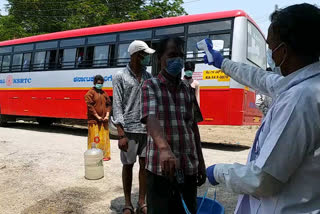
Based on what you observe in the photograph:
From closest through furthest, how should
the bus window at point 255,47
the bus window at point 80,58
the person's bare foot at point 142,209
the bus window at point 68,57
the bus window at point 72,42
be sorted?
the person's bare foot at point 142,209, the bus window at point 255,47, the bus window at point 80,58, the bus window at point 72,42, the bus window at point 68,57

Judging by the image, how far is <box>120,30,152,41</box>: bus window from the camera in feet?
27.6

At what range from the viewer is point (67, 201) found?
353 cm

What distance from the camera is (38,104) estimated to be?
10.8m

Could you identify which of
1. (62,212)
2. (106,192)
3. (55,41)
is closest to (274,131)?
(62,212)

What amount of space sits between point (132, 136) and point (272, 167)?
2.01m

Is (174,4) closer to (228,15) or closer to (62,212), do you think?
(228,15)

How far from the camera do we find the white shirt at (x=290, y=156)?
0.99m

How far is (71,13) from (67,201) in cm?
1668

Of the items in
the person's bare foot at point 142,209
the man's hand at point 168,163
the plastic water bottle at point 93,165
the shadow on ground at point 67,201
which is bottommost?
the shadow on ground at point 67,201

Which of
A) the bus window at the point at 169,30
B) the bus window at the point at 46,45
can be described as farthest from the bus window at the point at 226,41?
the bus window at the point at 46,45

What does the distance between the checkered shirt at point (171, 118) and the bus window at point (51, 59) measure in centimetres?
910

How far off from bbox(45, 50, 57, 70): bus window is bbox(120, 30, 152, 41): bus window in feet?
9.66

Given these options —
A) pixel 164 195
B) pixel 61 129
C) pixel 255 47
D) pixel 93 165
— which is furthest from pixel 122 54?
pixel 164 195

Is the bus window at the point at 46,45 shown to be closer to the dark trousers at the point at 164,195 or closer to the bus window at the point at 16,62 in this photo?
the bus window at the point at 16,62
